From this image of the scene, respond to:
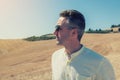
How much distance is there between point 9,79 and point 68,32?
14974 millimetres

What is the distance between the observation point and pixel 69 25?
13.6ft

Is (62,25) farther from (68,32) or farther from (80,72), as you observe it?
(80,72)

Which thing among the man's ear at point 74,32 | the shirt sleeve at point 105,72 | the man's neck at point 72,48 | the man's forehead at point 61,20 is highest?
the man's forehead at point 61,20

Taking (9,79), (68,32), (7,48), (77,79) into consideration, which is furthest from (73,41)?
(7,48)

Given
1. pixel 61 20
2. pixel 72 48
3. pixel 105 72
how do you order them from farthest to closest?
pixel 61 20
pixel 72 48
pixel 105 72

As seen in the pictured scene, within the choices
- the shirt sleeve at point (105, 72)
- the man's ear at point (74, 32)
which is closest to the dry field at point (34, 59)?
the man's ear at point (74, 32)

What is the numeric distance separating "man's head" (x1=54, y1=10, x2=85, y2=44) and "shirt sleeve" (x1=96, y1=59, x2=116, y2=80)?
0.46 m

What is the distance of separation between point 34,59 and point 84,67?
23826 millimetres

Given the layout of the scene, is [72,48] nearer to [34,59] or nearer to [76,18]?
[76,18]

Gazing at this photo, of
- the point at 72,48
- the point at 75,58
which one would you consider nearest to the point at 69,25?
the point at 72,48

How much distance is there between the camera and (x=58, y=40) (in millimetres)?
4121

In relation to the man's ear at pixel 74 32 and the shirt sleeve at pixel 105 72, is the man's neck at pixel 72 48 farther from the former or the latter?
the shirt sleeve at pixel 105 72

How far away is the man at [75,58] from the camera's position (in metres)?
3.81

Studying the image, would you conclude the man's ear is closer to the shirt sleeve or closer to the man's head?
the man's head
